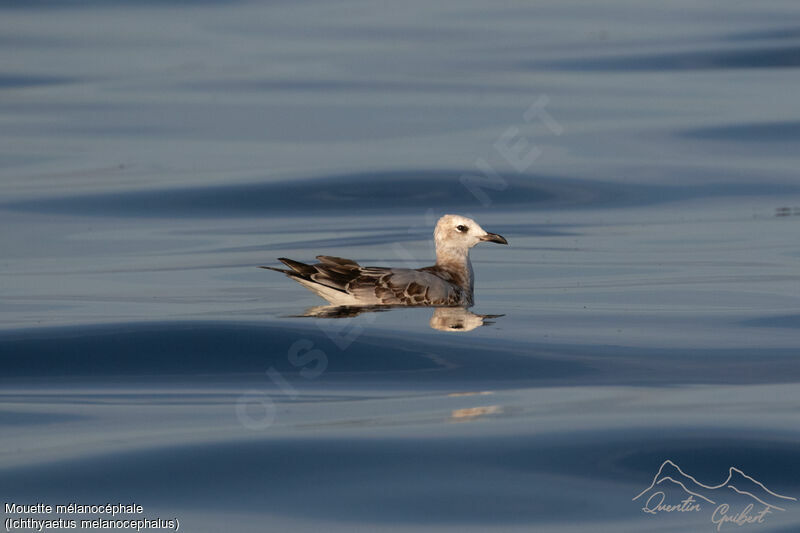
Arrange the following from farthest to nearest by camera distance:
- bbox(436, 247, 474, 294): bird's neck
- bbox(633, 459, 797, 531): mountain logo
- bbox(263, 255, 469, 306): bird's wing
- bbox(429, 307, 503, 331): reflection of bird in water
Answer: bbox(436, 247, 474, 294): bird's neck → bbox(263, 255, 469, 306): bird's wing → bbox(429, 307, 503, 331): reflection of bird in water → bbox(633, 459, 797, 531): mountain logo

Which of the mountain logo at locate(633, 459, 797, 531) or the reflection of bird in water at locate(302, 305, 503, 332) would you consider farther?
the reflection of bird in water at locate(302, 305, 503, 332)

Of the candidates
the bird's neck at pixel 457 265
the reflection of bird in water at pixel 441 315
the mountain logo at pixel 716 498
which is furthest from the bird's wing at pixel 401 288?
the mountain logo at pixel 716 498

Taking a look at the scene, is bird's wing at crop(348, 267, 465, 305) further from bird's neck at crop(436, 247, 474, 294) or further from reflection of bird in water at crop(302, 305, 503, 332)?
bird's neck at crop(436, 247, 474, 294)

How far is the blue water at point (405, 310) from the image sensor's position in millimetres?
9422

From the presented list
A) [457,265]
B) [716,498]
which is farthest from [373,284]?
[716,498]

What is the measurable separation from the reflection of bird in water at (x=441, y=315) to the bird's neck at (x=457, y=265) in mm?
540

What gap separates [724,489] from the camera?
9.30 metres

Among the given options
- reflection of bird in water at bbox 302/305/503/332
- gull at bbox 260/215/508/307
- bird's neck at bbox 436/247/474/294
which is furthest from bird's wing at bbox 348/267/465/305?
bird's neck at bbox 436/247/474/294

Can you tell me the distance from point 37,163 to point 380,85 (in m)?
10.8

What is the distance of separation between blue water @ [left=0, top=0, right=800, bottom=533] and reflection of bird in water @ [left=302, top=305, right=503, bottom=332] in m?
0.20

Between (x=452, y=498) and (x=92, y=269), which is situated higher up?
(x=92, y=269)

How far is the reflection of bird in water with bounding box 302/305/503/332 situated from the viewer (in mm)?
13984

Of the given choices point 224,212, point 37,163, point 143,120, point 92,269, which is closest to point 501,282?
point 92,269

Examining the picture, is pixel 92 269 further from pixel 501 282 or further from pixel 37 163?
pixel 37 163
